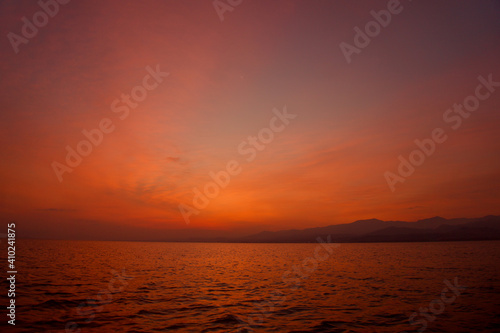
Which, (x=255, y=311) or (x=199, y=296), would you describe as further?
(x=199, y=296)

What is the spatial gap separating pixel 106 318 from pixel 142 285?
13912mm

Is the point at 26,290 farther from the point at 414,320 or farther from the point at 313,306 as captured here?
the point at 414,320

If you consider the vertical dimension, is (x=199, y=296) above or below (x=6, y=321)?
below

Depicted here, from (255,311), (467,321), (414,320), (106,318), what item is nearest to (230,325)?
(255,311)

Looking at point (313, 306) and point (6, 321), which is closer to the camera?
point (6, 321)

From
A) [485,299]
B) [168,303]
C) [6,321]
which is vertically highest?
[6,321]

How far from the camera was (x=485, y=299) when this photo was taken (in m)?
22.8

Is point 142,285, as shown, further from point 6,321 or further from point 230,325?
point 230,325

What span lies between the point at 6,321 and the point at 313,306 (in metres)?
19.7

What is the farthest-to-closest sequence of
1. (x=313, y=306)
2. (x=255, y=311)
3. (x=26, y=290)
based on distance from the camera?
(x=26, y=290) < (x=313, y=306) < (x=255, y=311)

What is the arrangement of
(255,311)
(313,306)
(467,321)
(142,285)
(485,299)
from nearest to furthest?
(467,321)
(255,311)
(313,306)
(485,299)
(142,285)

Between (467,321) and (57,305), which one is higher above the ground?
(57,305)

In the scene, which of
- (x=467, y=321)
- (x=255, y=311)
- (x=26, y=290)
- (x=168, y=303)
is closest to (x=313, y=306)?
(x=255, y=311)

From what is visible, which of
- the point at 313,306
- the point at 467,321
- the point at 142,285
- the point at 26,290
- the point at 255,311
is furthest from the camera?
the point at 142,285
